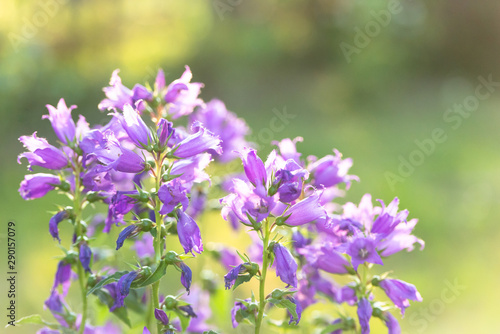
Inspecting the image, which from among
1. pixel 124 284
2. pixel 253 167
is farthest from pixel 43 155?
pixel 253 167

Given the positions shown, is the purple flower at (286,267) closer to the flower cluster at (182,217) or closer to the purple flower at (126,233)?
the flower cluster at (182,217)

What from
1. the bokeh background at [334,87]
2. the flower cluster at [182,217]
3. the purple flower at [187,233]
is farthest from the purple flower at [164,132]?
the bokeh background at [334,87]

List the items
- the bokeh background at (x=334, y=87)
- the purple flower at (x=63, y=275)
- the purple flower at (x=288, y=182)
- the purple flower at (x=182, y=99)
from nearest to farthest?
the purple flower at (x=288, y=182)
the purple flower at (x=63, y=275)
the purple flower at (x=182, y=99)
the bokeh background at (x=334, y=87)

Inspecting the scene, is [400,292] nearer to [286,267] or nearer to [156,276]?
[286,267]

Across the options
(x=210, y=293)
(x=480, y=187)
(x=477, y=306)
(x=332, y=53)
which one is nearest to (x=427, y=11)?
(x=332, y=53)

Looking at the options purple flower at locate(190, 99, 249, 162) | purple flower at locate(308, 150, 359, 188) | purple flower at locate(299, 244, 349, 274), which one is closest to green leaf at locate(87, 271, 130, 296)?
purple flower at locate(299, 244, 349, 274)

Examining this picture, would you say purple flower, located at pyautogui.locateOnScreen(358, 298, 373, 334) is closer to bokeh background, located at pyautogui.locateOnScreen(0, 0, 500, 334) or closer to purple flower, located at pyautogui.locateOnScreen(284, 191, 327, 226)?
purple flower, located at pyautogui.locateOnScreen(284, 191, 327, 226)
